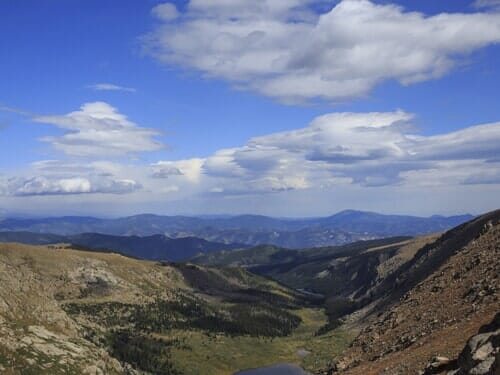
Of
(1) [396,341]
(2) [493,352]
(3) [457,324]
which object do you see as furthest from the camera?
(1) [396,341]

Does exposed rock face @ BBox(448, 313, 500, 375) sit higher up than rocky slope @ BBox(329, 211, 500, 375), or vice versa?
exposed rock face @ BBox(448, 313, 500, 375)

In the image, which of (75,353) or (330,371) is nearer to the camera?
(330,371)

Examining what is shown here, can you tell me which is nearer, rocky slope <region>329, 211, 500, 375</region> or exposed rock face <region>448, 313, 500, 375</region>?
exposed rock face <region>448, 313, 500, 375</region>

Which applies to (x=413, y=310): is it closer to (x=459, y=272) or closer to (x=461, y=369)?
(x=459, y=272)

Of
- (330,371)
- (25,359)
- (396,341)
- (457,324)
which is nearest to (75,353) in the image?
(25,359)

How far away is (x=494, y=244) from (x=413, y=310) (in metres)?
25.1

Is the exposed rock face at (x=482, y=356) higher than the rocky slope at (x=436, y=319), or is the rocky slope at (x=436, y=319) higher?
the exposed rock face at (x=482, y=356)

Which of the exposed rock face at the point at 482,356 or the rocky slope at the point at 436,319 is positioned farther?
the rocky slope at the point at 436,319

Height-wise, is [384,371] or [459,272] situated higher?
[459,272]

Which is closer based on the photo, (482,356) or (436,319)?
(482,356)

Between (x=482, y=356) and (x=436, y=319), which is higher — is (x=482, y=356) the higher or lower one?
the higher one

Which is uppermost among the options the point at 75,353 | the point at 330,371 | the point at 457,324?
the point at 457,324

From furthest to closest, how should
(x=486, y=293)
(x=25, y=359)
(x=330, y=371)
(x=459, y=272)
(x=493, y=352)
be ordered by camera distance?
(x=25, y=359) < (x=459, y=272) < (x=330, y=371) < (x=486, y=293) < (x=493, y=352)

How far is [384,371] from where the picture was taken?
61312 millimetres
